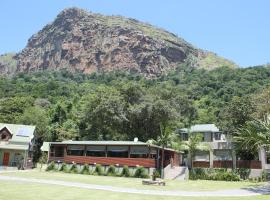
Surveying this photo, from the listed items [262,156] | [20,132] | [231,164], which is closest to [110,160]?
[20,132]

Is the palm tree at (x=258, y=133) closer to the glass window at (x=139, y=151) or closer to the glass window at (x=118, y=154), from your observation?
the glass window at (x=139, y=151)

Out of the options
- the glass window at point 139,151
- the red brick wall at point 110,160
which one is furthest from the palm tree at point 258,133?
the glass window at point 139,151

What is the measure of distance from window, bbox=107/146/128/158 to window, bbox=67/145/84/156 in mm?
5010

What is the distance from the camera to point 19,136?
187 ft

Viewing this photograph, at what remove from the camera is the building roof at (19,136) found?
55375 mm

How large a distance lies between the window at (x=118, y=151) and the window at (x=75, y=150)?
5010mm

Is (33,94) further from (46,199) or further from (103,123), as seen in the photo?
(46,199)

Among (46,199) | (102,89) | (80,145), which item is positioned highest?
(102,89)

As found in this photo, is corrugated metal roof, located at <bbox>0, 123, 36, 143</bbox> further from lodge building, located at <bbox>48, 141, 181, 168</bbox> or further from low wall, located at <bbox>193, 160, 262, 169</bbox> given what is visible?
low wall, located at <bbox>193, 160, 262, 169</bbox>

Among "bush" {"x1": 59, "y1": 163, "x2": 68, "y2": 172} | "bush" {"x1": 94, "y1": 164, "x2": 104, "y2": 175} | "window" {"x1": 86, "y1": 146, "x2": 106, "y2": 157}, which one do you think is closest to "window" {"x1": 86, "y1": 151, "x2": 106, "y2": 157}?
"window" {"x1": 86, "y1": 146, "x2": 106, "y2": 157}

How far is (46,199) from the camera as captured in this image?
2083 centimetres

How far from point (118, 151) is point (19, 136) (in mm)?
17949

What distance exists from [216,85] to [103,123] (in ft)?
197

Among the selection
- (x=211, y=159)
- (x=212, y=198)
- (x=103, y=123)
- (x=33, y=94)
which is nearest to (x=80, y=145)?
(x=103, y=123)
